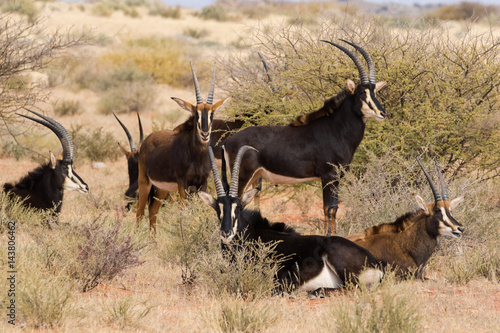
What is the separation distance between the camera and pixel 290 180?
8922 millimetres

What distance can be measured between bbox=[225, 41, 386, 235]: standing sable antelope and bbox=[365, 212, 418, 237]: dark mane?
119cm

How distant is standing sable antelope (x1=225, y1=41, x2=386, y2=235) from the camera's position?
28.3ft

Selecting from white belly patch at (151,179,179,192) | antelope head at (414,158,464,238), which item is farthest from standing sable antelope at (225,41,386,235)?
antelope head at (414,158,464,238)

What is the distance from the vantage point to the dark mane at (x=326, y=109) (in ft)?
29.0

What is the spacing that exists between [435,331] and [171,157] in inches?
199

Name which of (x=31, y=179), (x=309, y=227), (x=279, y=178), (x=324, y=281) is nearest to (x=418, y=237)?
(x=324, y=281)

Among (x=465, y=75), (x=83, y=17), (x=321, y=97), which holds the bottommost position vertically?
(x=83, y=17)

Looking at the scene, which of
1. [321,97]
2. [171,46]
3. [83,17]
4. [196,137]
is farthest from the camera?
[83,17]

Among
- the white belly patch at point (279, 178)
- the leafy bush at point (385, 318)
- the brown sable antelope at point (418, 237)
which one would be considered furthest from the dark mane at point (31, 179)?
the leafy bush at point (385, 318)

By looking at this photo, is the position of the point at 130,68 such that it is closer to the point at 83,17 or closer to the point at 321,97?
the point at 321,97

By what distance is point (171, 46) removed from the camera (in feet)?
117

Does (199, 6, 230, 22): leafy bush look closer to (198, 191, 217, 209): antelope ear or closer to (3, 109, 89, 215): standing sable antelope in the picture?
(3, 109, 89, 215): standing sable antelope

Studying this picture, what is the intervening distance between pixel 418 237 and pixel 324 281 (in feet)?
3.87

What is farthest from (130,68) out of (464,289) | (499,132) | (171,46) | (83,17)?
(83,17)
